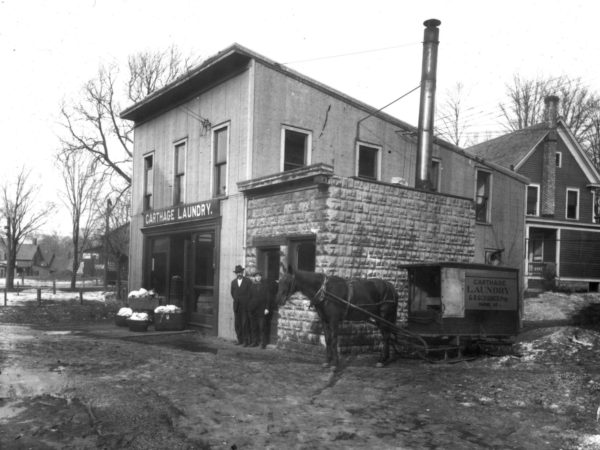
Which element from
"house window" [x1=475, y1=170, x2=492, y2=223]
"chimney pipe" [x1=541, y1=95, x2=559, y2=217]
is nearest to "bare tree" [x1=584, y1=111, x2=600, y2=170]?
"chimney pipe" [x1=541, y1=95, x2=559, y2=217]

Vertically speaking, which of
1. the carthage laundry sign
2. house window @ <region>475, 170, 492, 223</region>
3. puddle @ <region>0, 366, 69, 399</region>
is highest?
house window @ <region>475, 170, 492, 223</region>

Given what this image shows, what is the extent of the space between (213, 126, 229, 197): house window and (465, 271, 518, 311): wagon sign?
7800mm

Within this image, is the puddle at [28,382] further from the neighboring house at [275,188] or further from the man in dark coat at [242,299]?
the neighboring house at [275,188]

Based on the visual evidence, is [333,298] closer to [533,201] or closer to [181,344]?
[181,344]

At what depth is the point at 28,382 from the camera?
8531 mm

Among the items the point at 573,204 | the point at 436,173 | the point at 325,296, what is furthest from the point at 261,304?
the point at 573,204

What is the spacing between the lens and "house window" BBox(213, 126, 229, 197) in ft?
54.9

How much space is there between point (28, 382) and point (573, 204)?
118ft

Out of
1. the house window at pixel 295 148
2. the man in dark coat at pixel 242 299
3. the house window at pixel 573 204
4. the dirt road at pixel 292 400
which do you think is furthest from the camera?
the house window at pixel 573 204

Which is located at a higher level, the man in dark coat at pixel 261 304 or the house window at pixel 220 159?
the house window at pixel 220 159

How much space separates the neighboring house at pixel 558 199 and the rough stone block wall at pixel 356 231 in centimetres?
2090

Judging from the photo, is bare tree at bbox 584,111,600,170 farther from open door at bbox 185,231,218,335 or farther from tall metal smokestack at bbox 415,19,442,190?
open door at bbox 185,231,218,335

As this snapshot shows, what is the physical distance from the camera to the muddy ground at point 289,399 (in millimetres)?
6145

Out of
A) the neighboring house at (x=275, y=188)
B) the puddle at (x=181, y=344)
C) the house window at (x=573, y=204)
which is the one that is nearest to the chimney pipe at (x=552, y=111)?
the house window at (x=573, y=204)
